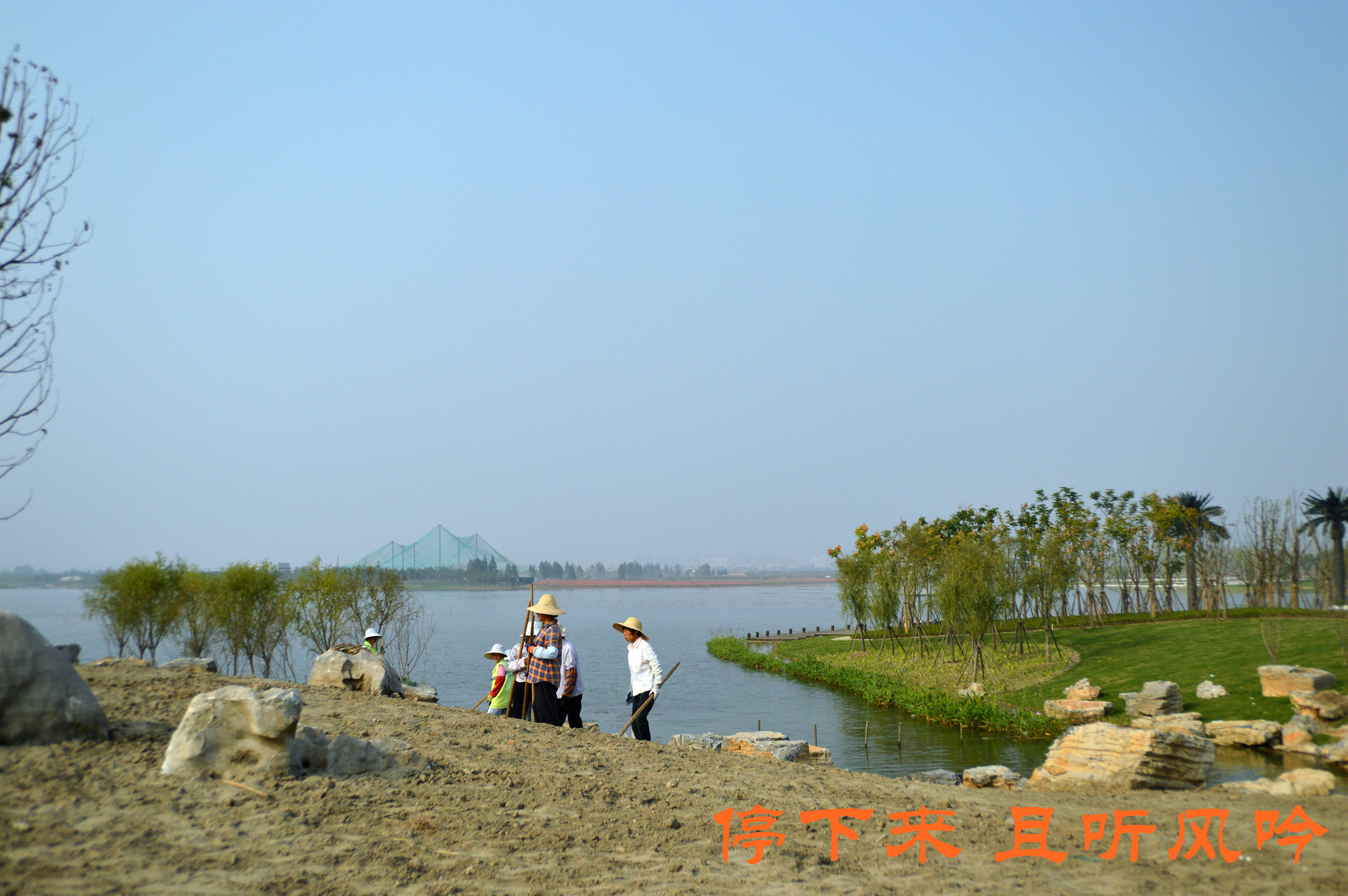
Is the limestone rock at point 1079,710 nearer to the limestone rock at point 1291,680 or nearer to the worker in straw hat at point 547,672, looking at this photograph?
the limestone rock at point 1291,680

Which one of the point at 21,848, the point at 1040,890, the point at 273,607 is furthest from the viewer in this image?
the point at 273,607

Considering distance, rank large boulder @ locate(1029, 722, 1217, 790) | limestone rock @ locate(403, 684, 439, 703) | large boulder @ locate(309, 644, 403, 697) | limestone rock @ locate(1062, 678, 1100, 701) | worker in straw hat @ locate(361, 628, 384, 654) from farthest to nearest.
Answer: limestone rock @ locate(1062, 678, 1100, 701), limestone rock @ locate(403, 684, 439, 703), worker in straw hat @ locate(361, 628, 384, 654), large boulder @ locate(309, 644, 403, 697), large boulder @ locate(1029, 722, 1217, 790)

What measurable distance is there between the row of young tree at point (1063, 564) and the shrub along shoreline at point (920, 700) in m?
2.83

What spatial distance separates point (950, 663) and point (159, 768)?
28.5 m

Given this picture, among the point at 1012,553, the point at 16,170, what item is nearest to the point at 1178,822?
the point at 16,170

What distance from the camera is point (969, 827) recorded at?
6.79 meters

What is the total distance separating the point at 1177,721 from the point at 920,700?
28.8 ft

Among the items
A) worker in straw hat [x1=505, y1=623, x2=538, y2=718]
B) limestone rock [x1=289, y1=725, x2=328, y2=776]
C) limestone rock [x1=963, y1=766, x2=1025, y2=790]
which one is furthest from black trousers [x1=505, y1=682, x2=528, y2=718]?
limestone rock [x1=963, y1=766, x2=1025, y2=790]

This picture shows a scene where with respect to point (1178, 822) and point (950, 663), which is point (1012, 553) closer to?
point (950, 663)

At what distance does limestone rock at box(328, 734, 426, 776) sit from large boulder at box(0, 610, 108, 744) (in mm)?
1675

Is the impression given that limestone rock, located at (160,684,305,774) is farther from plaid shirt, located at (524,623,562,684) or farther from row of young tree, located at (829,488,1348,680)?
row of young tree, located at (829,488,1348,680)

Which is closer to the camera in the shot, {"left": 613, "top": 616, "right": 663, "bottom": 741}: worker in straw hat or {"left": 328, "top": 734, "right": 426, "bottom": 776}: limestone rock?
{"left": 328, "top": 734, "right": 426, "bottom": 776}: limestone rock

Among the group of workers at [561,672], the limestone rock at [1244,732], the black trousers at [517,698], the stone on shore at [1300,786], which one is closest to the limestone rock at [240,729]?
the group of workers at [561,672]

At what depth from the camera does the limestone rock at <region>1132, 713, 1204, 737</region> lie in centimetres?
1612
